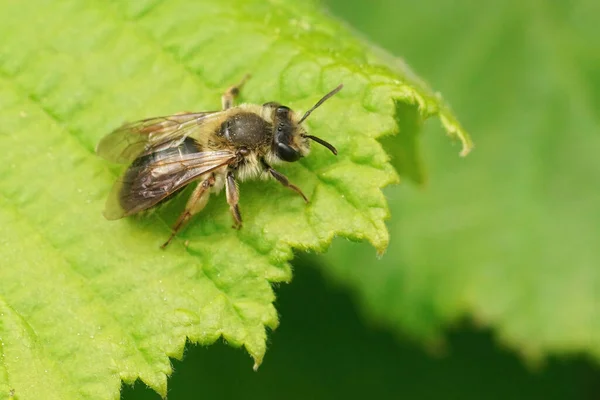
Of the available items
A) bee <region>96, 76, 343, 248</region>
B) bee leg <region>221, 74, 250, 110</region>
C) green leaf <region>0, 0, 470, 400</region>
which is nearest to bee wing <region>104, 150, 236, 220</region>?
bee <region>96, 76, 343, 248</region>

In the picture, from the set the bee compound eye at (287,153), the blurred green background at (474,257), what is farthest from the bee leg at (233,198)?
the blurred green background at (474,257)

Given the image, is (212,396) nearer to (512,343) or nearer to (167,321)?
(512,343)

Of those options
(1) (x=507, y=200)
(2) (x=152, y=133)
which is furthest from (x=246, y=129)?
(1) (x=507, y=200)

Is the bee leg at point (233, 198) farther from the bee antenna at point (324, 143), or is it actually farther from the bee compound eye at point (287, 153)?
the bee antenna at point (324, 143)

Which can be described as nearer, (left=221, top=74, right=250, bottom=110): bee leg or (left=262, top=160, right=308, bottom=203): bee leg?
(left=262, top=160, right=308, bottom=203): bee leg

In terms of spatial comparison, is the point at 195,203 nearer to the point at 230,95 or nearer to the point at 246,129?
the point at 246,129

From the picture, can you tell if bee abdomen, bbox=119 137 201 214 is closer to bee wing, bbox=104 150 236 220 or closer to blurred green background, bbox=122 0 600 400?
bee wing, bbox=104 150 236 220
